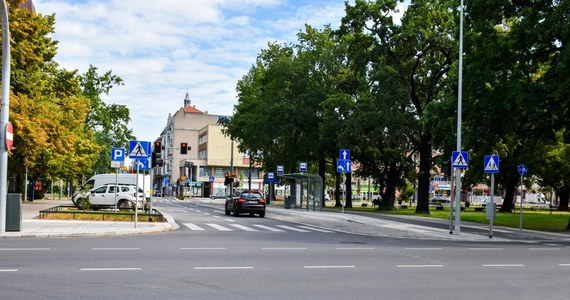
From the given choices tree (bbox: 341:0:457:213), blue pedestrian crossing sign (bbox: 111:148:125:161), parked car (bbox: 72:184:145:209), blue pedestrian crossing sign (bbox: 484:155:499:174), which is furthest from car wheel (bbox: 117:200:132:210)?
blue pedestrian crossing sign (bbox: 484:155:499:174)

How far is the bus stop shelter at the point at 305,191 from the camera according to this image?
42094 mm

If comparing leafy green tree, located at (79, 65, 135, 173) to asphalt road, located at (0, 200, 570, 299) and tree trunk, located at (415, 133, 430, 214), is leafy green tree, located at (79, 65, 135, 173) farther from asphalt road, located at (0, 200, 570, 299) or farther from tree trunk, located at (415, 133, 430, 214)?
asphalt road, located at (0, 200, 570, 299)

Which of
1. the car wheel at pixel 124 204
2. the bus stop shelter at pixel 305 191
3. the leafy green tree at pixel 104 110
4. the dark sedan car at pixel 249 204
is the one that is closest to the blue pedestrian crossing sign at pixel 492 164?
the dark sedan car at pixel 249 204

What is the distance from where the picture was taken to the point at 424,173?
4116 cm

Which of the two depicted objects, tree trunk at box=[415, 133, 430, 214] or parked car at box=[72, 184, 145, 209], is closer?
parked car at box=[72, 184, 145, 209]

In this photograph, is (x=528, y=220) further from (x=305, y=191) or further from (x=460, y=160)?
(x=460, y=160)

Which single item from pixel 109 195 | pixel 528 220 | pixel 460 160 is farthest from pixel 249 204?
pixel 528 220

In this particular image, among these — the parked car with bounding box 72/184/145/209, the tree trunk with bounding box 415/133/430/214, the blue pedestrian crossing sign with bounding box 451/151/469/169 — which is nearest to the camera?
the blue pedestrian crossing sign with bounding box 451/151/469/169

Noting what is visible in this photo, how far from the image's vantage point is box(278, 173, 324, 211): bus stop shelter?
42.1m

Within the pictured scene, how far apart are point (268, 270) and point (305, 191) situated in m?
34.6

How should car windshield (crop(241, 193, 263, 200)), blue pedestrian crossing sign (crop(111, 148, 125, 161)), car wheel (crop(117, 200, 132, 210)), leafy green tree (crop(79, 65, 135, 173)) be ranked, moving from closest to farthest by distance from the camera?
blue pedestrian crossing sign (crop(111, 148, 125, 161)) → car windshield (crop(241, 193, 263, 200)) → car wheel (crop(117, 200, 132, 210)) → leafy green tree (crop(79, 65, 135, 173))

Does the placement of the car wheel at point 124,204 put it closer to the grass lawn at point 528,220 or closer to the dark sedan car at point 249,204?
the dark sedan car at point 249,204

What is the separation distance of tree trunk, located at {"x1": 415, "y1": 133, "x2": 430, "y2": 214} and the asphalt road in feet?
80.7

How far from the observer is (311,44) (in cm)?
5503
